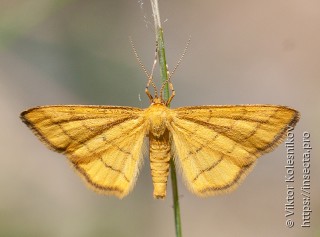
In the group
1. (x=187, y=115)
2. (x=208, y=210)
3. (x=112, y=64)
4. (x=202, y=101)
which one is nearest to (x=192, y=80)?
(x=202, y=101)

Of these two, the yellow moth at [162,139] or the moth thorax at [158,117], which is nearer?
the yellow moth at [162,139]

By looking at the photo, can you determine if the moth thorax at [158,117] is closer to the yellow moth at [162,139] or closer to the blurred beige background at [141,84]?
the yellow moth at [162,139]

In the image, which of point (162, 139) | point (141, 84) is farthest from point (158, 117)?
point (141, 84)

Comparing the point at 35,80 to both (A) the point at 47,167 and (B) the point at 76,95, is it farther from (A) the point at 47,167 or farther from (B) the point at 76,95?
(A) the point at 47,167

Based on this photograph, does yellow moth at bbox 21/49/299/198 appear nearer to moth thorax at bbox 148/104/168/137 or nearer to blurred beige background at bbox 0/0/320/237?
moth thorax at bbox 148/104/168/137

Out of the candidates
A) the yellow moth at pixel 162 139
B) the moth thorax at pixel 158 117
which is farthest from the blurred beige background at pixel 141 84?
the moth thorax at pixel 158 117

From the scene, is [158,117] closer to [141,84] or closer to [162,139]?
[162,139]

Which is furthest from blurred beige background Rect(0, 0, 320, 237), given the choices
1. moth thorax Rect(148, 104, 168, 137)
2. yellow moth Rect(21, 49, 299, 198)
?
moth thorax Rect(148, 104, 168, 137)
